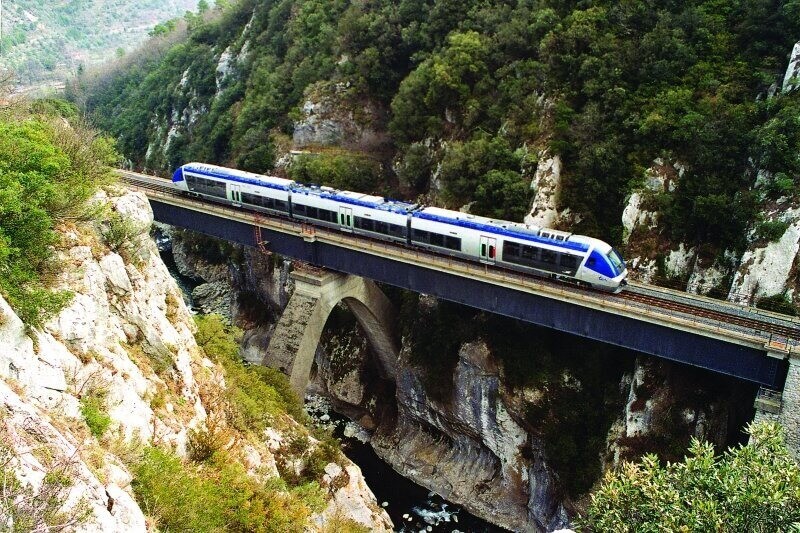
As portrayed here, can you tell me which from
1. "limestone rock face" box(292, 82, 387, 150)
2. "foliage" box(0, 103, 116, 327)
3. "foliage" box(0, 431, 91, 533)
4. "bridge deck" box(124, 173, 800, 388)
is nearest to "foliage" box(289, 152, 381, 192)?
"limestone rock face" box(292, 82, 387, 150)

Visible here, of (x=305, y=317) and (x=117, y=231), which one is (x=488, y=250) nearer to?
(x=305, y=317)

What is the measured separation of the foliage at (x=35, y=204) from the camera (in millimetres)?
15219

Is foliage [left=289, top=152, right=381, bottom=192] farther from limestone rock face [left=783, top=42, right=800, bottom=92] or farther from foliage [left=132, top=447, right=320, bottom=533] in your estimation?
foliage [left=132, top=447, right=320, bottom=533]

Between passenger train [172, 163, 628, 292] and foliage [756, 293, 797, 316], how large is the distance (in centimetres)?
619

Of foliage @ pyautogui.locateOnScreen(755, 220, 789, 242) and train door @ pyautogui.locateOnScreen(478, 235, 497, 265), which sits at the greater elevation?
foliage @ pyautogui.locateOnScreen(755, 220, 789, 242)

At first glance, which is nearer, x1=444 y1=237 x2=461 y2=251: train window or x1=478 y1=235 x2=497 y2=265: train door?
x1=478 y1=235 x2=497 y2=265: train door

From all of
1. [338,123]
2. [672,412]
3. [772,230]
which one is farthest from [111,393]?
[338,123]

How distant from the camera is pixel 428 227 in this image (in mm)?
33906

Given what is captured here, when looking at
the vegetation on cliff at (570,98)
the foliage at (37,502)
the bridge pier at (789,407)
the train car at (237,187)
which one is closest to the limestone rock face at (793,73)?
the vegetation on cliff at (570,98)

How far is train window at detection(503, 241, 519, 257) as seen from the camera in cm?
3111

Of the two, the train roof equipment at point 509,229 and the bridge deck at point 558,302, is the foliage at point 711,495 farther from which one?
the train roof equipment at point 509,229

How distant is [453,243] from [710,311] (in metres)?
13.4

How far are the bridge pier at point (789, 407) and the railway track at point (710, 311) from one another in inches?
31.9

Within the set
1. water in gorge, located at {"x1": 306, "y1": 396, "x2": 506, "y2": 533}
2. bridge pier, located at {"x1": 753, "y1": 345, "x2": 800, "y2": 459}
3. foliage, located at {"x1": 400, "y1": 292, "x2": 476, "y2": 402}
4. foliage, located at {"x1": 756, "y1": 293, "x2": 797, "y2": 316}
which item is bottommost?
water in gorge, located at {"x1": 306, "y1": 396, "x2": 506, "y2": 533}
